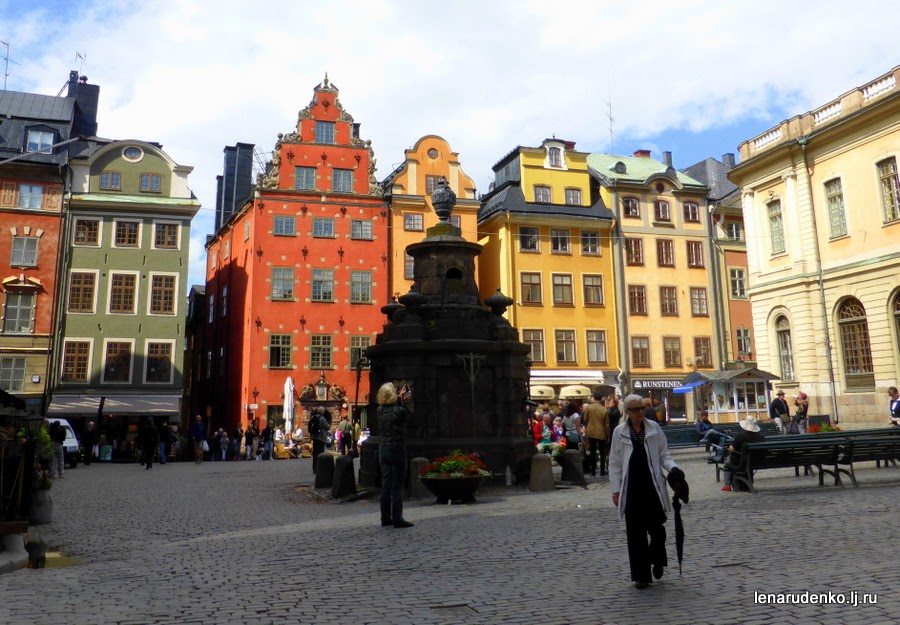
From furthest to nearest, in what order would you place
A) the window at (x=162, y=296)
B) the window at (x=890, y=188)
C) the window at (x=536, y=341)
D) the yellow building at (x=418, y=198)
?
1. the window at (x=536, y=341)
2. the yellow building at (x=418, y=198)
3. the window at (x=162, y=296)
4. the window at (x=890, y=188)

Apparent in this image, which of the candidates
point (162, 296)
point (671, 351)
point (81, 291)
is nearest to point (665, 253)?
point (671, 351)

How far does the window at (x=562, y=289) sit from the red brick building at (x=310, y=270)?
961cm

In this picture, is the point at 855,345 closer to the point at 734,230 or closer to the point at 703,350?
the point at 703,350

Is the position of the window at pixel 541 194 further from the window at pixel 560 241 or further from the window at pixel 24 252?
the window at pixel 24 252

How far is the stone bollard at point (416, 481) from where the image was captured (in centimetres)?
1338

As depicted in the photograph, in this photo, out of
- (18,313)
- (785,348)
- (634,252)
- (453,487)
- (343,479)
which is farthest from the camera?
(634,252)

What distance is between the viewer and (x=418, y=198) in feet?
135

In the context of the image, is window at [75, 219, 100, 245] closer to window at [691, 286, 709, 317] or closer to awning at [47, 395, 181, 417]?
awning at [47, 395, 181, 417]

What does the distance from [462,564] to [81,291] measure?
33245mm

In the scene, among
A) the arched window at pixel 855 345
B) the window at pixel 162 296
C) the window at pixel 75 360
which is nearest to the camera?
the arched window at pixel 855 345

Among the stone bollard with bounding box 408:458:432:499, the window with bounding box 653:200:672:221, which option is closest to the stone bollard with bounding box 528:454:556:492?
the stone bollard with bounding box 408:458:432:499

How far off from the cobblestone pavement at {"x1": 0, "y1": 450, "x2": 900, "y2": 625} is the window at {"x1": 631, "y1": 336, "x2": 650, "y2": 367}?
A: 30211 millimetres

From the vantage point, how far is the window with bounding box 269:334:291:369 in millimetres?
37706

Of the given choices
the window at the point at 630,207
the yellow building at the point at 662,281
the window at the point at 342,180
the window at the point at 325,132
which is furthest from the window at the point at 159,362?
the window at the point at 630,207
